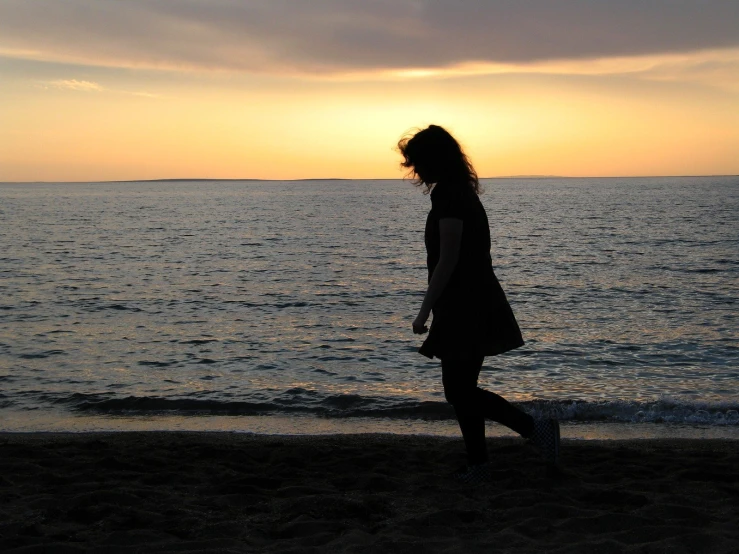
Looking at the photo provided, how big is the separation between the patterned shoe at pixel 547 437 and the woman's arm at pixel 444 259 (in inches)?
46.8

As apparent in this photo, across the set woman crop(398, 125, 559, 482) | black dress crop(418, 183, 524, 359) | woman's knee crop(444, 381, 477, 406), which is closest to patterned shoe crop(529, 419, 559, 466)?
woman crop(398, 125, 559, 482)

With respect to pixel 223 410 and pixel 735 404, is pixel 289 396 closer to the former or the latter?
pixel 223 410

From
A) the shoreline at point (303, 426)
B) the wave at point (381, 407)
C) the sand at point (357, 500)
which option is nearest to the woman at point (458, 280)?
the sand at point (357, 500)

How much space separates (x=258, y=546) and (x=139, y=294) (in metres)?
16.6

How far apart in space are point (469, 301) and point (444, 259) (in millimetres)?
341

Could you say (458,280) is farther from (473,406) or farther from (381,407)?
(381,407)

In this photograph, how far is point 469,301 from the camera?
14.3 ft

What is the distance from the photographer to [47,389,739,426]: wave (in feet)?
26.3

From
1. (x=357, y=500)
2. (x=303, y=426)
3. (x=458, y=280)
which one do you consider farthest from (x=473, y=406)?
(x=303, y=426)

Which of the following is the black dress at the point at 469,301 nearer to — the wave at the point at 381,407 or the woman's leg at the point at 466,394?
→ the woman's leg at the point at 466,394

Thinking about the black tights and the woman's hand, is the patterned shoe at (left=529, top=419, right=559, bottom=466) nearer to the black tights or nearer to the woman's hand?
the black tights

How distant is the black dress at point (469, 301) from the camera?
4.30m

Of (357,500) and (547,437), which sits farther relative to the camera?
(547,437)

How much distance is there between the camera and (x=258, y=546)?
3635 millimetres
